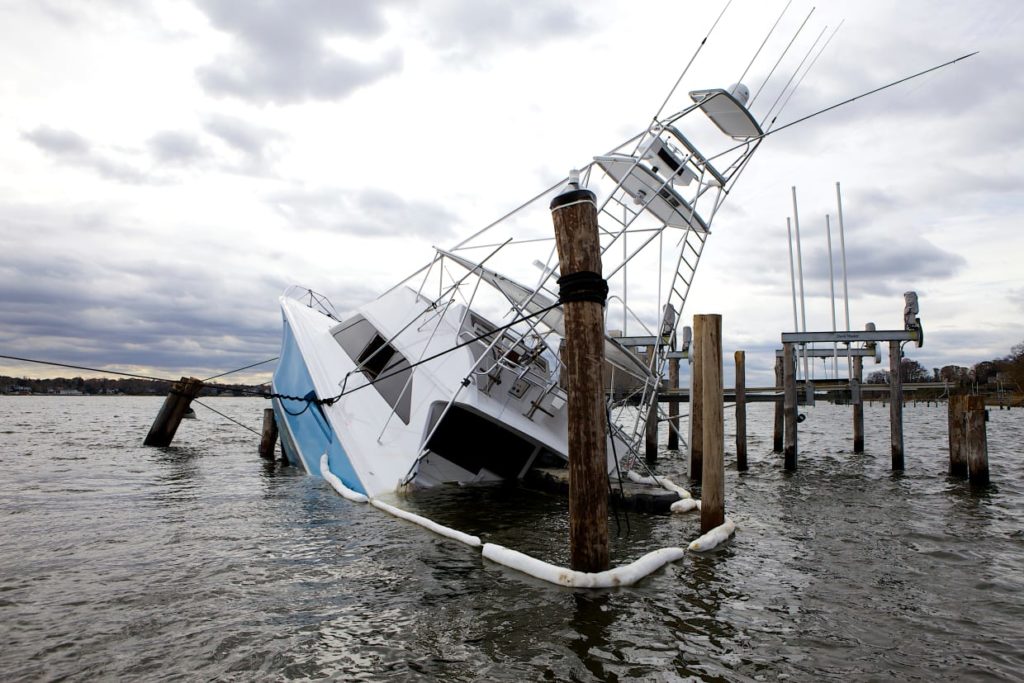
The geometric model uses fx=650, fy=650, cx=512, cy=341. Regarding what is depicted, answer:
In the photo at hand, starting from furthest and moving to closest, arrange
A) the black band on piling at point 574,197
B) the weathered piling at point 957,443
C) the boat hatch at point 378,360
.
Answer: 1. the weathered piling at point 957,443
2. the boat hatch at point 378,360
3. the black band on piling at point 574,197

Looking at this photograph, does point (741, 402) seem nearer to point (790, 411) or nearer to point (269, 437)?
point (790, 411)

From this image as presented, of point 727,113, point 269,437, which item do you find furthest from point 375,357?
point 727,113

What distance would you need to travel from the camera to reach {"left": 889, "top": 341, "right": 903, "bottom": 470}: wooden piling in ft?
52.7

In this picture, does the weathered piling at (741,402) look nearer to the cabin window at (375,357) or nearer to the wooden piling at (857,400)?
the wooden piling at (857,400)

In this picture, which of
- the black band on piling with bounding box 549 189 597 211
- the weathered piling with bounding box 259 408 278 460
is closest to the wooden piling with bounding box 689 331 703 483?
the black band on piling with bounding box 549 189 597 211

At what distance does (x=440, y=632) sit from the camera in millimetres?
5113

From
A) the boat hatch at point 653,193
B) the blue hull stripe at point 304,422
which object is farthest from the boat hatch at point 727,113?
the blue hull stripe at point 304,422

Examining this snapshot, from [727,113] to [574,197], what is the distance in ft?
20.4

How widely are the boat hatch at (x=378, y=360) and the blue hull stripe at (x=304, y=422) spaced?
3.68 feet

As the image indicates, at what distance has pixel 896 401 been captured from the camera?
16.0 m

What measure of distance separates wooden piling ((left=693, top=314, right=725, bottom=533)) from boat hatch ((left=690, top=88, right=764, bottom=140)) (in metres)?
4.57

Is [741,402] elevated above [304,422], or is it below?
above

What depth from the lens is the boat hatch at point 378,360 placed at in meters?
11.4

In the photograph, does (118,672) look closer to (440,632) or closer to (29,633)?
(29,633)
